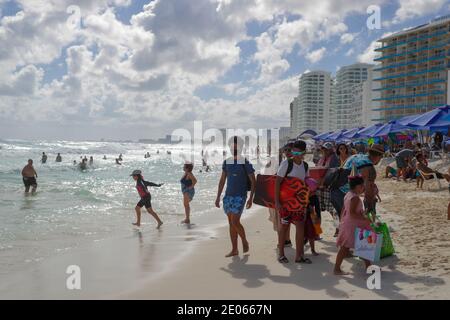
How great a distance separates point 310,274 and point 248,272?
2.31ft

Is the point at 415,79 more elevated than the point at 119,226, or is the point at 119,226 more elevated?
the point at 415,79

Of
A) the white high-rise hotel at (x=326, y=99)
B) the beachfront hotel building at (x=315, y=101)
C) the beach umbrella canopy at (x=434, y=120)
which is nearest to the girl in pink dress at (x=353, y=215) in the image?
the beach umbrella canopy at (x=434, y=120)

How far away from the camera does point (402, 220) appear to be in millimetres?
7184

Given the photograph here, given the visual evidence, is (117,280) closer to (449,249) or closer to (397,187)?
(449,249)

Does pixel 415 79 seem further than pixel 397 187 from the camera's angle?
Yes

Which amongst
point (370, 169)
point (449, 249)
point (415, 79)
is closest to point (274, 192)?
point (370, 169)

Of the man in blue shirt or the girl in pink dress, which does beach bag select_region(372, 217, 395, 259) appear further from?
the man in blue shirt

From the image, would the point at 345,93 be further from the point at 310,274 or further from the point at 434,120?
the point at 310,274

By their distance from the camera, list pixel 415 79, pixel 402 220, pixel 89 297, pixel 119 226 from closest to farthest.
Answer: pixel 89 297 < pixel 402 220 < pixel 119 226 < pixel 415 79

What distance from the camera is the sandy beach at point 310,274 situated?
12.8ft

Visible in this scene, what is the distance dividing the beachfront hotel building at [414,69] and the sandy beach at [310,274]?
71.8 meters

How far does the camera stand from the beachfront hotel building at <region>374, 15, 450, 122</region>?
2908 inches
